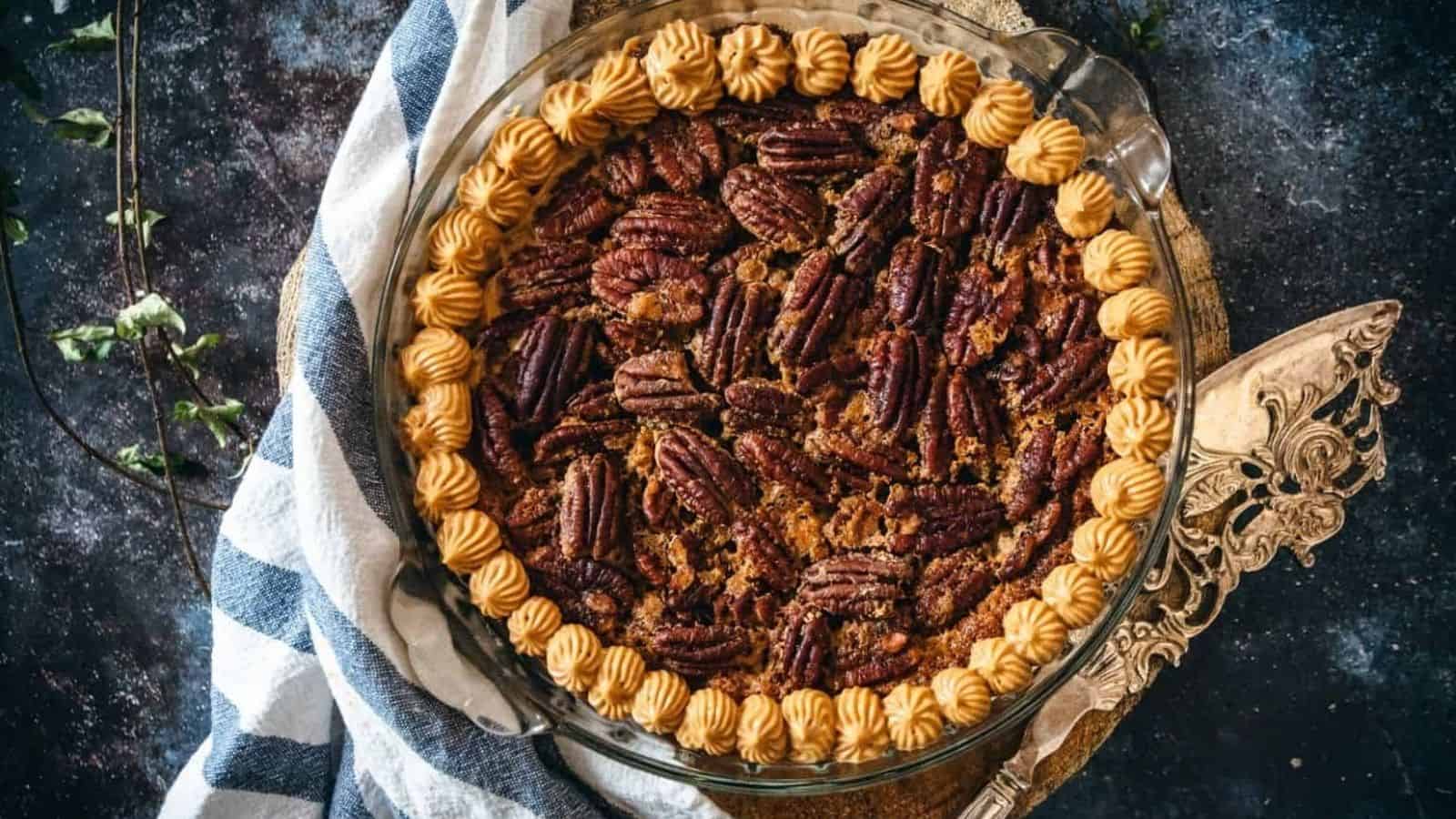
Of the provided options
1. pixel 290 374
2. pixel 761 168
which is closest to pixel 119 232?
pixel 290 374

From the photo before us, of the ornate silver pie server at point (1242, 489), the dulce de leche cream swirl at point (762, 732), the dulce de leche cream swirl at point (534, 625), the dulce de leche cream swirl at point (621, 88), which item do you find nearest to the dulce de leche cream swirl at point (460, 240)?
the dulce de leche cream swirl at point (621, 88)

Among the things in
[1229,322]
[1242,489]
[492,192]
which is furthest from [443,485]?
[1229,322]

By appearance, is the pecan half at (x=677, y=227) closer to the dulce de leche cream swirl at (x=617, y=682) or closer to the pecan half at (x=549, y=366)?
the pecan half at (x=549, y=366)

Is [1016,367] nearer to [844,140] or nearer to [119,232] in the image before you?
[844,140]

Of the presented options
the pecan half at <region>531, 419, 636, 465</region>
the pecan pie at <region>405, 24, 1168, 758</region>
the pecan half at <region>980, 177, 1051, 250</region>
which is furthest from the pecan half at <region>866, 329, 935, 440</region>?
the pecan half at <region>531, 419, 636, 465</region>

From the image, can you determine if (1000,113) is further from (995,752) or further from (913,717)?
(995,752)

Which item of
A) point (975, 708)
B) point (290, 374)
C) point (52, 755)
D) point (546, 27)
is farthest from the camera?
point (52, 755)

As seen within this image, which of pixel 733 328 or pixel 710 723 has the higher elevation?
pixel 733 328
